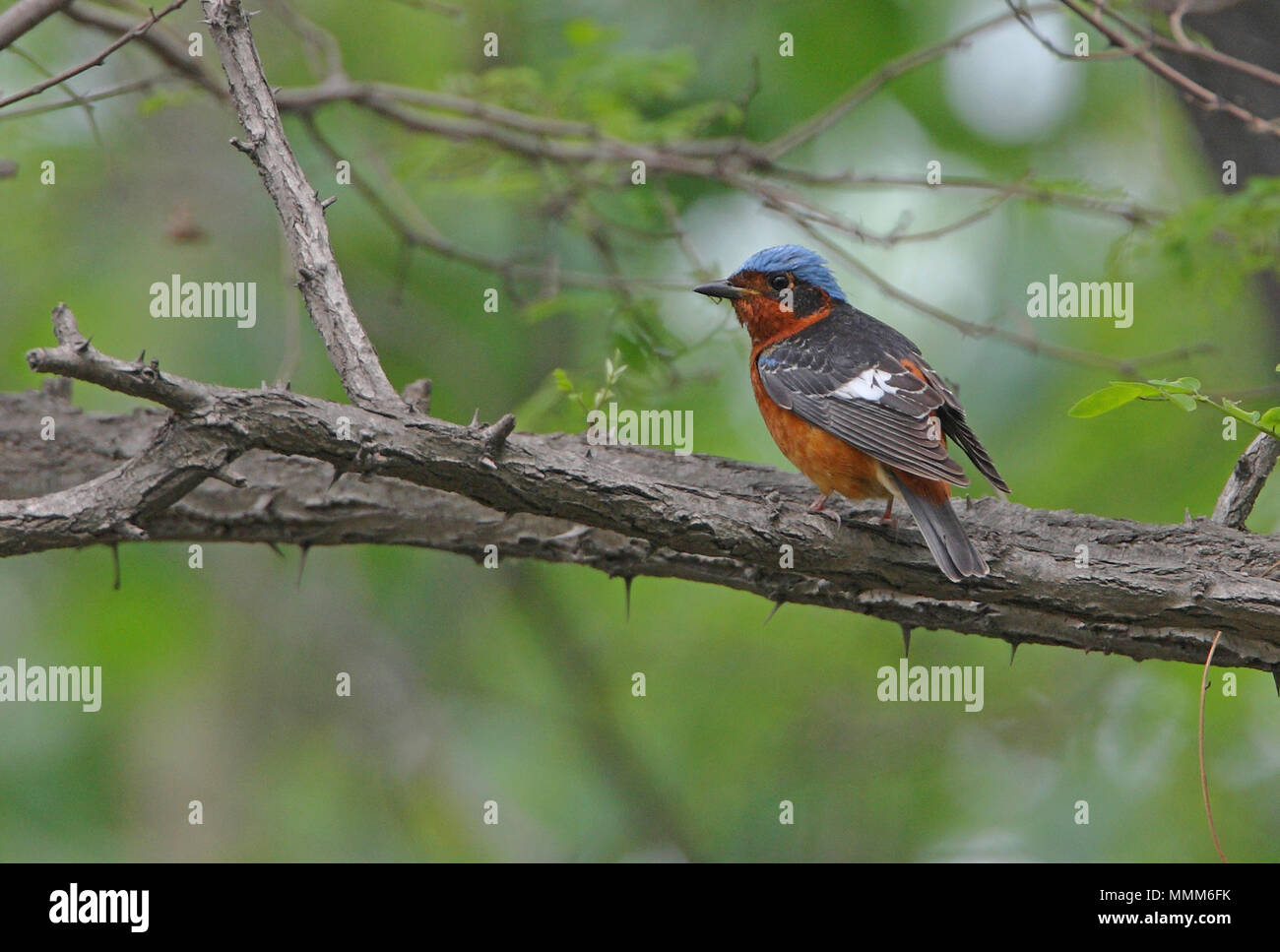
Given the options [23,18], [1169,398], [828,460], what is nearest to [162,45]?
Result: [23,18]

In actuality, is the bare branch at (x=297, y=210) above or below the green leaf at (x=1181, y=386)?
above

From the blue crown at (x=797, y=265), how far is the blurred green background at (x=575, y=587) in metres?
1.19

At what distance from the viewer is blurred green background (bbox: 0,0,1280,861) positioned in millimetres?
7711

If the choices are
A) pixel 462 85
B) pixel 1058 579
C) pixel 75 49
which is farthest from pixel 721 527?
pixel 75 49

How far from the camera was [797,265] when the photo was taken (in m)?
5.61

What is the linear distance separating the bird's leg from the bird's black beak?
1.13 metres

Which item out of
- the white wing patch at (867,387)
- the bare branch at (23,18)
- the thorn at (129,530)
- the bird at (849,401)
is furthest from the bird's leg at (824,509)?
the bare branch at (23,18)

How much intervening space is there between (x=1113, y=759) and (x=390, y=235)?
637 centimetres

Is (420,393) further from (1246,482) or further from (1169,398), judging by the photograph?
(1246,482)

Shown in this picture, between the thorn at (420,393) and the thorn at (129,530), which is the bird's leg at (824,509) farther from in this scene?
the thorn at (129,530)

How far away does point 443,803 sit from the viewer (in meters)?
9.34

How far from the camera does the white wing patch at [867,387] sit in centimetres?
471

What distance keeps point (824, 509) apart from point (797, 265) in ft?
5.41

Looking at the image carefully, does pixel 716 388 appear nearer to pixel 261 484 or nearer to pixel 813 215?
pixel 813 215
